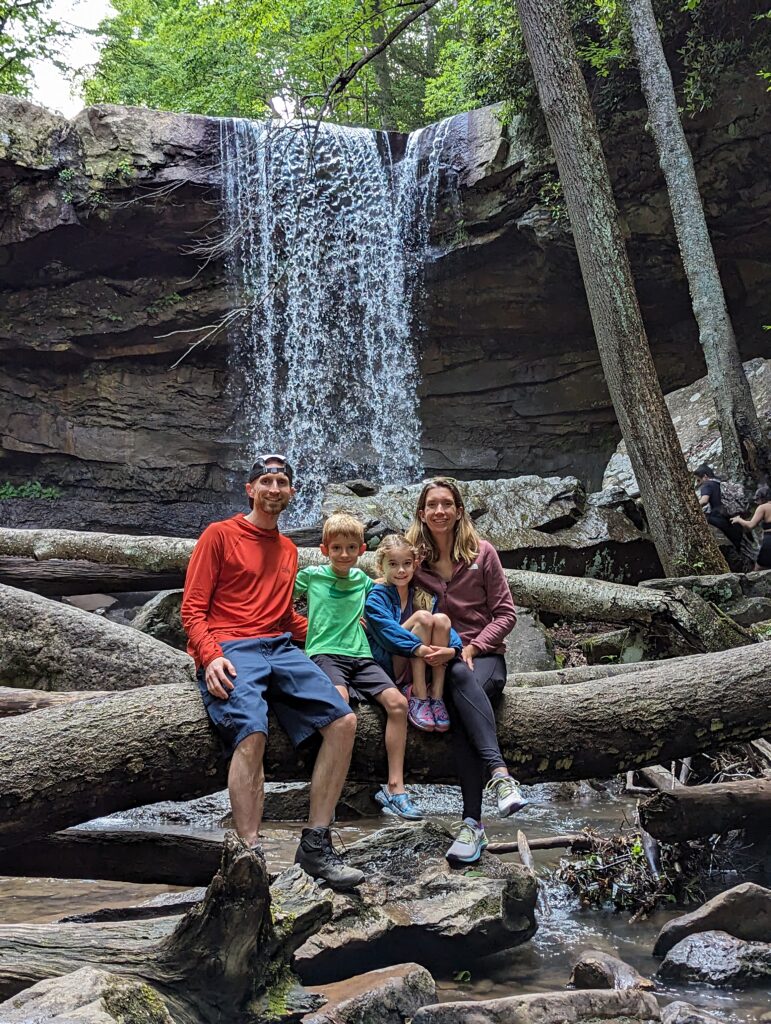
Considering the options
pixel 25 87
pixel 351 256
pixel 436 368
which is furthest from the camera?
pixel 25 87

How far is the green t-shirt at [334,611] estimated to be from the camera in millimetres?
3875

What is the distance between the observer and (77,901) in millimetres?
4023

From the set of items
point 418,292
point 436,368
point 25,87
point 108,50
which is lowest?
point 436,368

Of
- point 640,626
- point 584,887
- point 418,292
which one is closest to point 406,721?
point 584,887

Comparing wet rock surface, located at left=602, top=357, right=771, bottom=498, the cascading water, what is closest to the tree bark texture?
wet rock surface, located at left=602, top=357, right=771, bottom=498

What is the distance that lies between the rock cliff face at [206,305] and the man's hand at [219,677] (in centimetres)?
1222

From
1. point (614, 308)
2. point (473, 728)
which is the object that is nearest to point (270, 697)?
point (473, 728)

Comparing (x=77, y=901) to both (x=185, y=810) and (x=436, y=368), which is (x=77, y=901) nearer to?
(x=185, y=810)

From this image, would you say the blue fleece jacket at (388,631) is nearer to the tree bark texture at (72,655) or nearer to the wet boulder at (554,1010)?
the wet boulder at (554,1010)

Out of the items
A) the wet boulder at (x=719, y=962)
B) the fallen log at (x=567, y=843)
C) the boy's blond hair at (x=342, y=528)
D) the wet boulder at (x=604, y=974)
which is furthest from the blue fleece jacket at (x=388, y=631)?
the wet boulder at (x=719, y=962)

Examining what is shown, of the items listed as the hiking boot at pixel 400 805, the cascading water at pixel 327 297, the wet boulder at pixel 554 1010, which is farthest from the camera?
the cascading water at pixel 327 297

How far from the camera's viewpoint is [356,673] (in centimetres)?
380

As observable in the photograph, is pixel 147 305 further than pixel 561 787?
Yes

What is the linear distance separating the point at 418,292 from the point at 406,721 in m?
14.2
